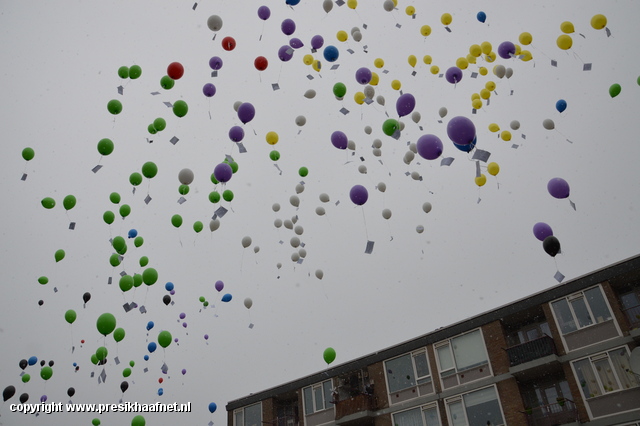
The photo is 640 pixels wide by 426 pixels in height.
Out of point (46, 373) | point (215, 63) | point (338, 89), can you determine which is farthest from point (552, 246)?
point (46, 373)

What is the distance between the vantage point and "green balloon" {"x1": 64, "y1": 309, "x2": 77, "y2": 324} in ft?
36.7

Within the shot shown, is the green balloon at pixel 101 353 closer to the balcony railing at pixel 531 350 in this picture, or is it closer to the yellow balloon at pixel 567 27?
the balcony railing at pixel 531 350

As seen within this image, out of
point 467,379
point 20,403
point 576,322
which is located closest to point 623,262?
point 576,322

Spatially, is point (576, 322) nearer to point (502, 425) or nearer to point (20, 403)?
point (502, 425)

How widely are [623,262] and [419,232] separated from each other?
19.3 ft

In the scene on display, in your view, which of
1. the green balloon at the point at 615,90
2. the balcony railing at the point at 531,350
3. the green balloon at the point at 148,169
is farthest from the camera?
the balcony railing at the point at 531,350

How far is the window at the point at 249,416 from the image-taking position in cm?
1919

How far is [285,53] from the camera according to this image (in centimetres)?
1003

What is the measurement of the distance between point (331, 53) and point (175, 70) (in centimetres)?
327

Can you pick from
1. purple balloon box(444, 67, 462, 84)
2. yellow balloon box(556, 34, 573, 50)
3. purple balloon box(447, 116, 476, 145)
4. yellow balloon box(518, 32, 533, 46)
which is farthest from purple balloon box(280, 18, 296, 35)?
yellow balloon box(556, 34, 573, 50)

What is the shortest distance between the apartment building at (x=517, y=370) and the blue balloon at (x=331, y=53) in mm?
9364

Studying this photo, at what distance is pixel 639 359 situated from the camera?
35.6 ft

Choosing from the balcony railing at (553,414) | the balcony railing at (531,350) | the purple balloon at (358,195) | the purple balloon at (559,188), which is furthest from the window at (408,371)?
the purple balloon at (559,188)

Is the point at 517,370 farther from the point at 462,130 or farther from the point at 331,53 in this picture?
the point at 331,53
